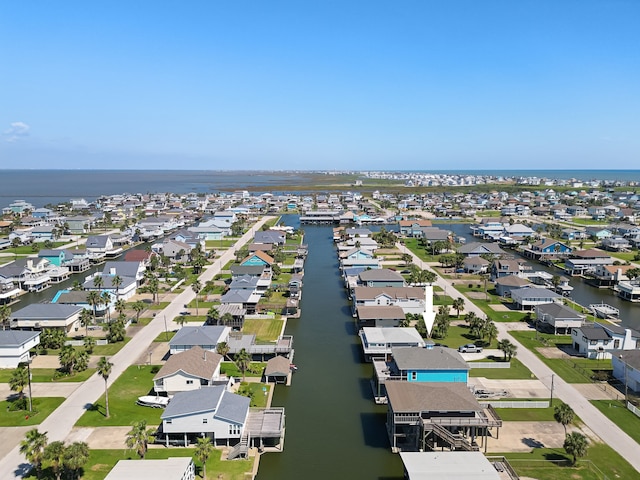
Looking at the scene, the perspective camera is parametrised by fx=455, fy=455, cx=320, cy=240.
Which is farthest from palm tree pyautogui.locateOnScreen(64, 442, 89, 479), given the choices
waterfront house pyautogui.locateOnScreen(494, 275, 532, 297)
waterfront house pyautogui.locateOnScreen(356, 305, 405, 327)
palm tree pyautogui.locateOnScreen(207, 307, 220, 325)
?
waterfront house pyautogui.locateOnScreen(494, 275, 532, 297)

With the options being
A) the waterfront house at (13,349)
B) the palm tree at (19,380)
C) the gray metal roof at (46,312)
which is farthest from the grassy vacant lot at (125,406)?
the gray metal roof at (46,312)

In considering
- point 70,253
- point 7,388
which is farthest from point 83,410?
point 70,253

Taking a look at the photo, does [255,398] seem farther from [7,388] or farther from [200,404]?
[7,388]

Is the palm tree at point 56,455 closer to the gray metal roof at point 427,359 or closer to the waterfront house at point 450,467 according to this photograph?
the waterfront house at point 450,467

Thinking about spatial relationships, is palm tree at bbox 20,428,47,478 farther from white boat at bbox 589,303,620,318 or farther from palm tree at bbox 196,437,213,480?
white boat at bbox 589,303,620,318

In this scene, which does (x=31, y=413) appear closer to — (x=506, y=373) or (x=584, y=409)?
(x=506, y=373)
